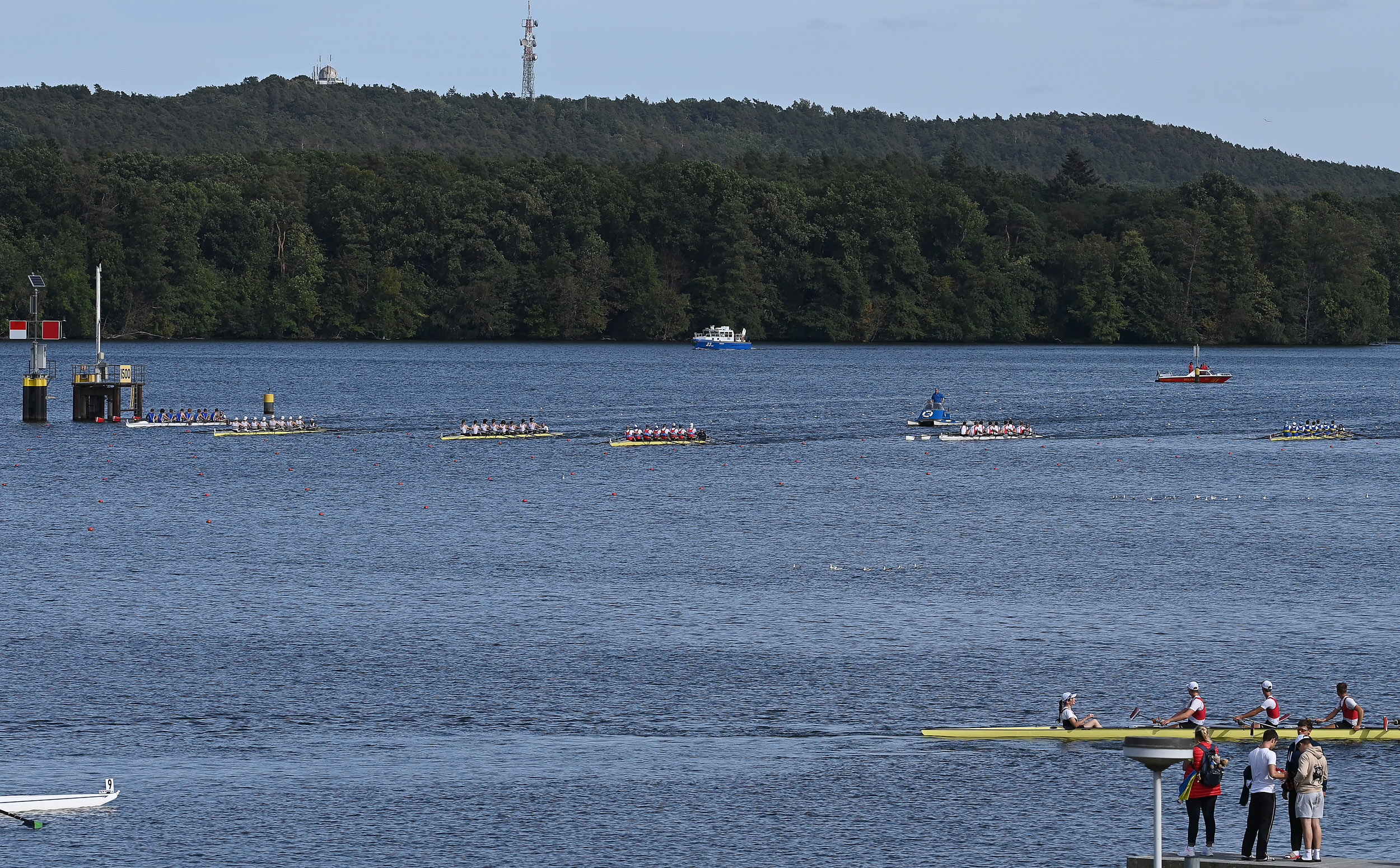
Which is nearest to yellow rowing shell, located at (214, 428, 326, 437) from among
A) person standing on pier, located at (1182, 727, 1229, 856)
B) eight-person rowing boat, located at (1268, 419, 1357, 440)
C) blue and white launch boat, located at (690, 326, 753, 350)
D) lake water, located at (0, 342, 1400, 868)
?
lake water, located at (0, 342, 1400, 868)

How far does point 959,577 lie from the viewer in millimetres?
53500

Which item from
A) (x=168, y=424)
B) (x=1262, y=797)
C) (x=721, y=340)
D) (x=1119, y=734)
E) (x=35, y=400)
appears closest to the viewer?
(x=1262, y=797)

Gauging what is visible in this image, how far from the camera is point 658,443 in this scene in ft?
311

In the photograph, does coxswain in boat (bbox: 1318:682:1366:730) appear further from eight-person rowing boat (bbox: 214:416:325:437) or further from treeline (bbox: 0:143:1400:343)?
treeline (bbox: 0:143:1400:343)

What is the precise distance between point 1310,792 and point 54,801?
66.3 ft

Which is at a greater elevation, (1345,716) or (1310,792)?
(1310,792)

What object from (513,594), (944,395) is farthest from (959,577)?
(944,395)

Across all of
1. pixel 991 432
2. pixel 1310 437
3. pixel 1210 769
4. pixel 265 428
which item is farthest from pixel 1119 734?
pixel 265 428

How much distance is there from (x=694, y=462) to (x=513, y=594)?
38454 millimetres

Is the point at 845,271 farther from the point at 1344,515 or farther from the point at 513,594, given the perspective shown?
the point at 513,594

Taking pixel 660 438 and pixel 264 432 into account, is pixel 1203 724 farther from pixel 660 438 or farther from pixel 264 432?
pixel 264 432

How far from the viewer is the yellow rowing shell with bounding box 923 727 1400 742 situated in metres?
34.0

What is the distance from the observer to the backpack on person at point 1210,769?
85.9ft

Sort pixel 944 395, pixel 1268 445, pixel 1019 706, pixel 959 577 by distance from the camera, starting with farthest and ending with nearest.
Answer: pixel 944 395 → pixel 1268 445 → pixel 959 577 → pixel 1019 706
